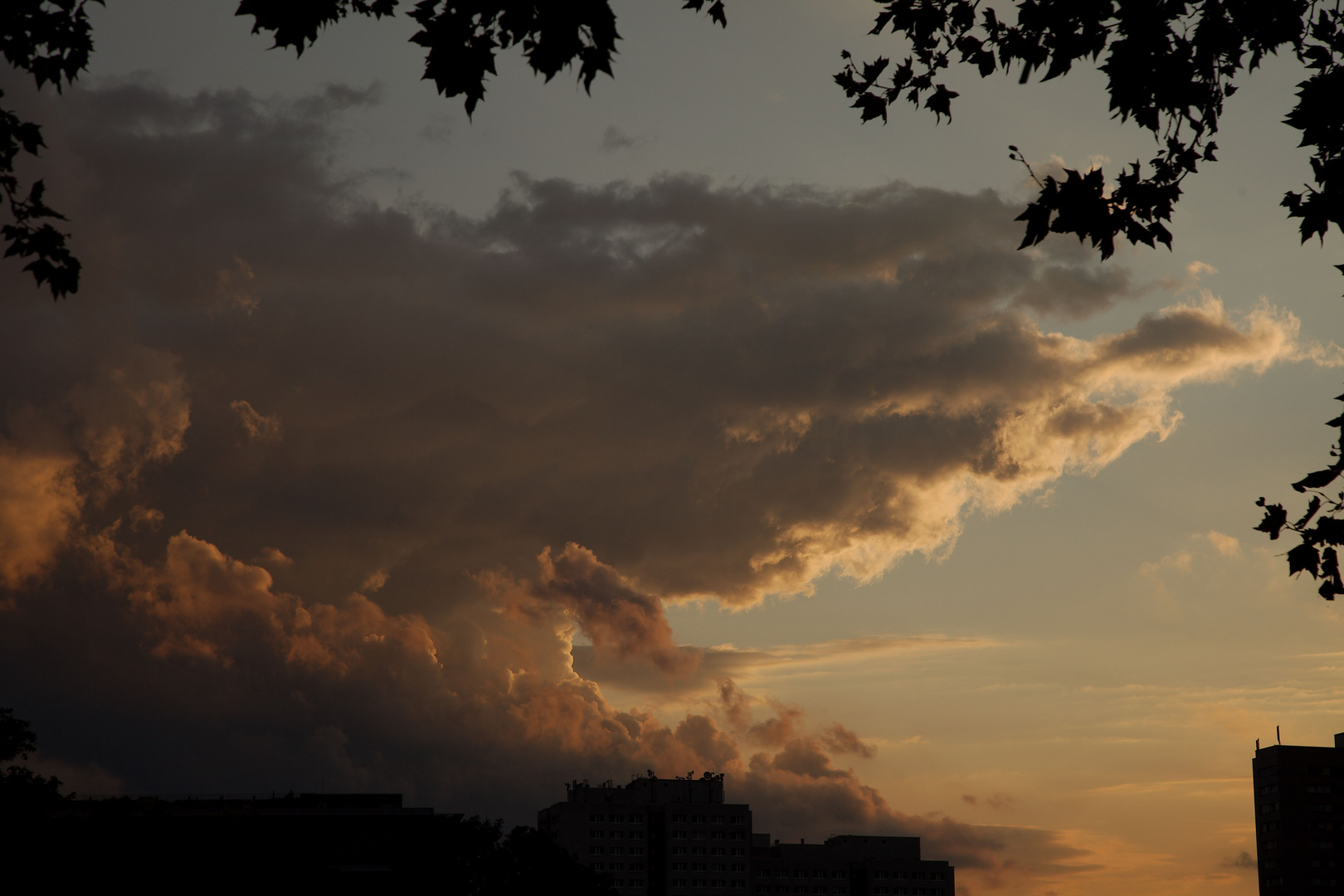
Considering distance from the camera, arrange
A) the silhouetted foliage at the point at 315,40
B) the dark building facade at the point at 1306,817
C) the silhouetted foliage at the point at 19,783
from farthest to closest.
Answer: the dark building facade at the point at 1306,817 < the silhouetted foliage at the point at 19,783 < the silhouetted foliage at the point at 315,40

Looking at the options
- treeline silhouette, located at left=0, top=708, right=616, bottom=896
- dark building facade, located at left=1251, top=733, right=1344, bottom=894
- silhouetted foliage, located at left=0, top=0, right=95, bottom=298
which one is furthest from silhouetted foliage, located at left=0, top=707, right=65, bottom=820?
dark building facade, located at left=1251, top=733, right=1344, bottom=894

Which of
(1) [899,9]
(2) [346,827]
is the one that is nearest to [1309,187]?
(1) [899,9]

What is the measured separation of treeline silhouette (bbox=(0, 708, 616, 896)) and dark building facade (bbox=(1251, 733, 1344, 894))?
369 ft

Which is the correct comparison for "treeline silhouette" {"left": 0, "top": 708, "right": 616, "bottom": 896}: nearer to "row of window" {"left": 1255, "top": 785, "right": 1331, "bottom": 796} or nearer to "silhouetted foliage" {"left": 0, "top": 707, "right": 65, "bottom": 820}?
"silhouetted foliage" {"left": 0, "top": 707, "right": 65, "bottom": 820}

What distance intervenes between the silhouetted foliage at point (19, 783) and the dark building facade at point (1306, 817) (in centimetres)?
16988

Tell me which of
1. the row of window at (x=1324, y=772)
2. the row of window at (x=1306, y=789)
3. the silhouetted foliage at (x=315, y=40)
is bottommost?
the silhouetted foliage at (x=315, y=40)

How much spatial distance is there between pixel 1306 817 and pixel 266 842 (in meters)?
155

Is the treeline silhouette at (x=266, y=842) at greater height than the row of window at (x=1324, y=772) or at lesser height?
lesser

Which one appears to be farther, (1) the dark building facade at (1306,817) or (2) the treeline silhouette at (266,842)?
(1) the dark building facade at (1306,817)

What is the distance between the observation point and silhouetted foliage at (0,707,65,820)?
6944cm

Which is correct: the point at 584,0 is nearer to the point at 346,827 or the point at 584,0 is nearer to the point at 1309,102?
the point at 1309,102

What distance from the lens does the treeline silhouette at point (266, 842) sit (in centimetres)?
7394

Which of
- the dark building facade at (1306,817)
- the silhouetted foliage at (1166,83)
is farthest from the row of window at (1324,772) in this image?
the silhouetted foliage at (1166,83)

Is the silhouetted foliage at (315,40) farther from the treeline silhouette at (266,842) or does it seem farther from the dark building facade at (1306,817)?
the dark building facade at (1306,817)
